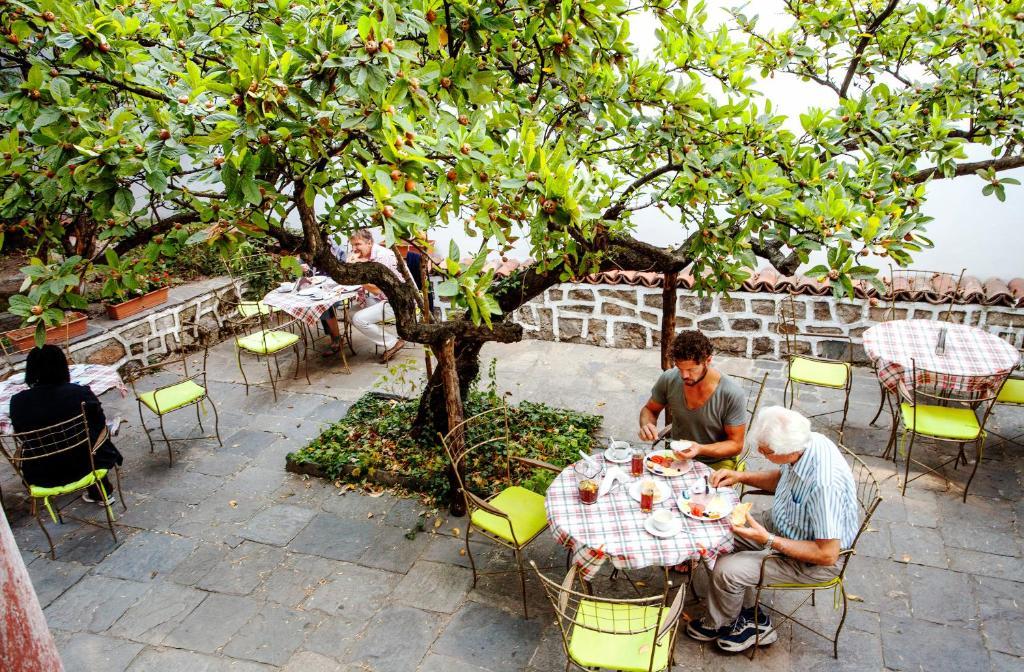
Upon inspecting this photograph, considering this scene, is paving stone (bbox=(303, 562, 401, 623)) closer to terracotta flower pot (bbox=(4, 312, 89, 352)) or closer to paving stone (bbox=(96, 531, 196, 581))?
paving stone (bbox=(96, 531, 196, 581))

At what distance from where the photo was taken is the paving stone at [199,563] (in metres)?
4.13

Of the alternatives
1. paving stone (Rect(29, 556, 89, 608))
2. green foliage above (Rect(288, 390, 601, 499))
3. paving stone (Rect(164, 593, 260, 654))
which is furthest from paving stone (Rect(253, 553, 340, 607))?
paving stone (Rect(29, 556, 89, 608))

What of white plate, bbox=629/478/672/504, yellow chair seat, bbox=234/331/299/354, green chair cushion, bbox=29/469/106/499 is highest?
yellow chair seat, bbox=234/331/299/354

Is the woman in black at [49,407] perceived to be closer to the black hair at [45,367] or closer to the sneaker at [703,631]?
the black hair at [45,367]

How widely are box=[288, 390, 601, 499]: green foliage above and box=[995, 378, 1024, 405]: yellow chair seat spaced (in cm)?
303

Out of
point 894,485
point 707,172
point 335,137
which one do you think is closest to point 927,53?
point 707,172

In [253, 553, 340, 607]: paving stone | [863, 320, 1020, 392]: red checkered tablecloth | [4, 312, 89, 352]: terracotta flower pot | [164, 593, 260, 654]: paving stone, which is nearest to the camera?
[164, 593, 260, 654]: paving stone

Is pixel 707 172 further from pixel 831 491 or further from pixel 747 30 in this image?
pixel 747 30

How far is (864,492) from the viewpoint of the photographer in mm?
3857

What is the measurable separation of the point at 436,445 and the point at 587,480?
1.88 metres

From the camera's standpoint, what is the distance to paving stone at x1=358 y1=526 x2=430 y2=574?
4157mm

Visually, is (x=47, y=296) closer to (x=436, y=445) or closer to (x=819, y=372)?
(x=436, y=445)

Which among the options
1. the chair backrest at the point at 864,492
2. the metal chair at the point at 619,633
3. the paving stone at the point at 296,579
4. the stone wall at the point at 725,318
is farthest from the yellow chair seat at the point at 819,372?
the paving stone at the point at 296,579

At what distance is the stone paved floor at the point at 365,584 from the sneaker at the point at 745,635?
7cm
